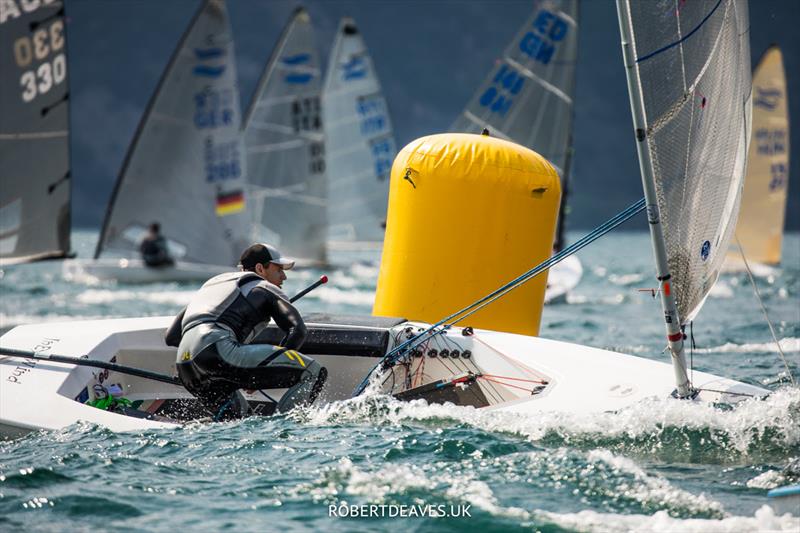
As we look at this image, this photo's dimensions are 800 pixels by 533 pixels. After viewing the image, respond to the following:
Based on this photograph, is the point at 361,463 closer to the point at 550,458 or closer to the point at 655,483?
the point at 550,458

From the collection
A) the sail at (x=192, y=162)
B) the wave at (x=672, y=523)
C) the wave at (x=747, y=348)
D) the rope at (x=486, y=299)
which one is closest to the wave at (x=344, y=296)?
the sail at (x=192, y=162)

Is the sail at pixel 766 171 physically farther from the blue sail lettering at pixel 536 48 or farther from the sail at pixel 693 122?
the sail at pixel 693 122

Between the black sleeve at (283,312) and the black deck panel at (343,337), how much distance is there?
2.55 feet

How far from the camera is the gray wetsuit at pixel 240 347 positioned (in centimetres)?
546

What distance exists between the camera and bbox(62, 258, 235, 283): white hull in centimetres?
1861

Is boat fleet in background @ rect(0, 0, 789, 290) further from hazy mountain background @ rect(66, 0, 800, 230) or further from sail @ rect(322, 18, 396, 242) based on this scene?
hazy mountain background @ rect(66, 0, 800, 230)

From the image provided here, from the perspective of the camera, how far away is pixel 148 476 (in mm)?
4539

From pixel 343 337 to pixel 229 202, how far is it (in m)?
14.3

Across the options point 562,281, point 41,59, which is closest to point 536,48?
point 562,281

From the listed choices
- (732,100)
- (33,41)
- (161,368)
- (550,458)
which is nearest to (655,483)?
(550,458)

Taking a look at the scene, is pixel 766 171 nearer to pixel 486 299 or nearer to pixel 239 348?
pixel 486 299

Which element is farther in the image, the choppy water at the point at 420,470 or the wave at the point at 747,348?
the wave at the point at 747,348

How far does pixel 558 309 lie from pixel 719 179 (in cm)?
998

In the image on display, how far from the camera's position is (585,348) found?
6.10m
